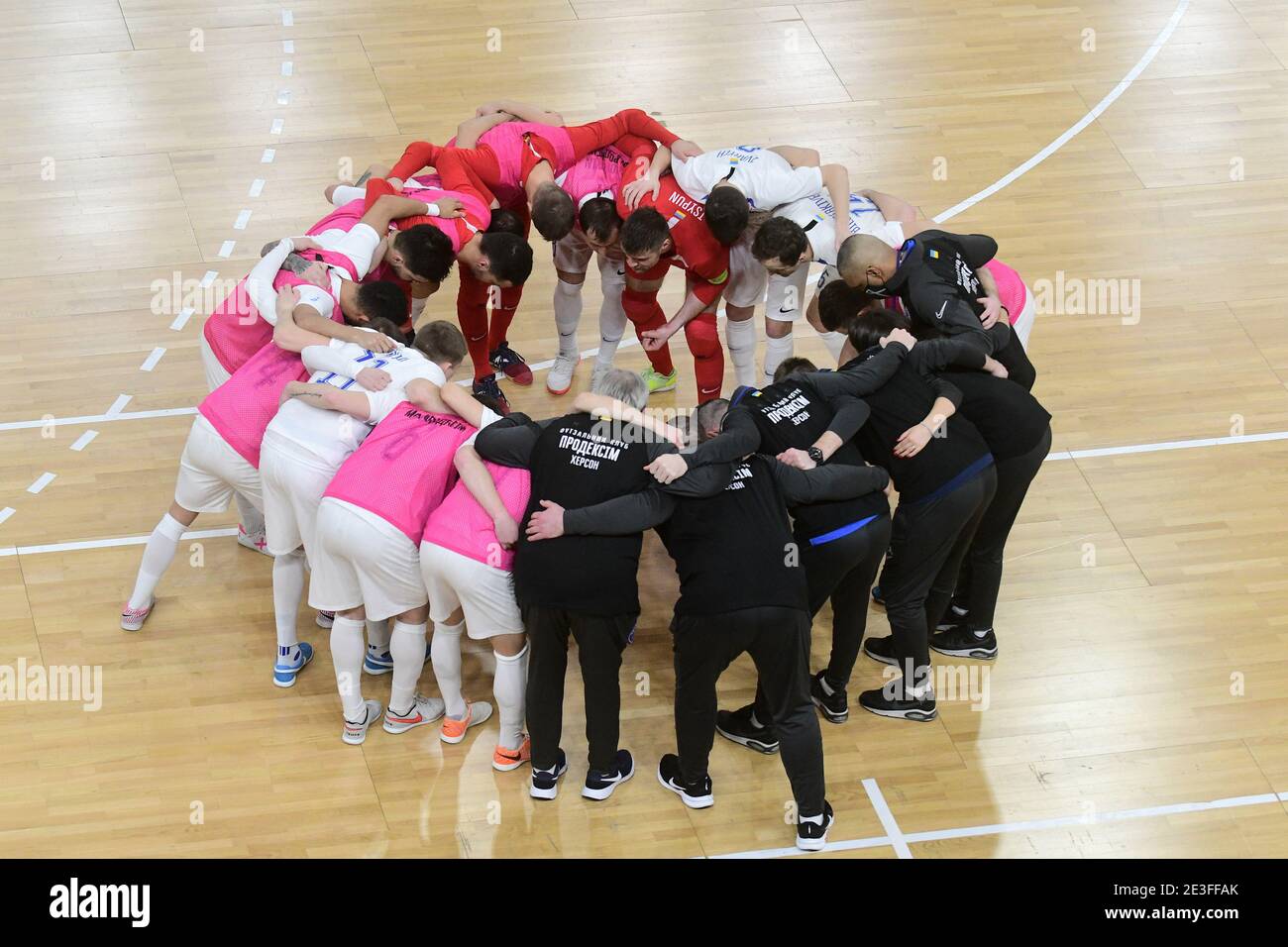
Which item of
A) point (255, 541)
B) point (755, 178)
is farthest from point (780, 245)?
point (255, 541)

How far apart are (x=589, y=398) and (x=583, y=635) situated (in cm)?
107

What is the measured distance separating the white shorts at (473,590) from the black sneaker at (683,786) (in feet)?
3.32

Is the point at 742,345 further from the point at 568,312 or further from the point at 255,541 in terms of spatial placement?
the point at 255,541

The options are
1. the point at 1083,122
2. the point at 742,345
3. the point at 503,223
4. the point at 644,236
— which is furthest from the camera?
the point at 1083,122

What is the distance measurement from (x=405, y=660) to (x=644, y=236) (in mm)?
2698

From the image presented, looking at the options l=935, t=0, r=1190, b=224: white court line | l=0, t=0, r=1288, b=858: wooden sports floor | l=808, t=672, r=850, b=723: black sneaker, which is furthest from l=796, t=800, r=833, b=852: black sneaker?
l=935, t=0, r=1190, b=224: white court line

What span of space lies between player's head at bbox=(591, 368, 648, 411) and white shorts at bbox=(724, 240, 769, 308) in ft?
6.95

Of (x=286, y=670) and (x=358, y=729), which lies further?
(x=286, y=670)

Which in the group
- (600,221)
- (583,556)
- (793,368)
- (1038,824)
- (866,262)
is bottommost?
(1038,824)

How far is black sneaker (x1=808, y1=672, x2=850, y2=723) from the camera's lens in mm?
7652

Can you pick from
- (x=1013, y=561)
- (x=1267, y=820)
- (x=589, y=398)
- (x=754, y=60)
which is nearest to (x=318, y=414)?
(x=589, y=398)

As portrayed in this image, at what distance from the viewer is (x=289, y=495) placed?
7.26 metres

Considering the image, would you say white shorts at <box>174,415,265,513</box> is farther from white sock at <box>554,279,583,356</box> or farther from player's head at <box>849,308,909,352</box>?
player's head at <box>849,308,909,352</box>

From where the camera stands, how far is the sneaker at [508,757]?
7.33m
